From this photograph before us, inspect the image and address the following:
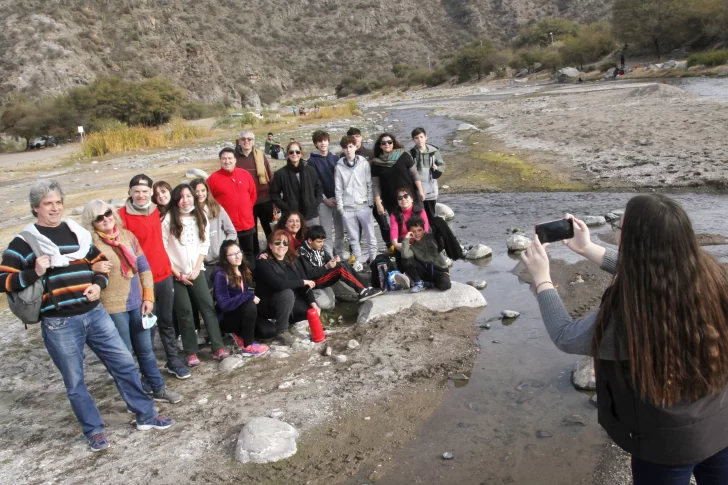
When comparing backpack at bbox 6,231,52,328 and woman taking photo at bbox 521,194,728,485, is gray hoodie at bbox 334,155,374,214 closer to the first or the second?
backpack at bbox 6,231,52,328

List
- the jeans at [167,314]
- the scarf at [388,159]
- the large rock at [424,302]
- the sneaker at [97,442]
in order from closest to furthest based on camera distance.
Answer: the sneaker at [97,442], the jeans at [167,314], the large rock at [424,302], the scarf at [388,159]

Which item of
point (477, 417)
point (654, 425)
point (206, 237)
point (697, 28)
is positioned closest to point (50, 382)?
point (206, 237)

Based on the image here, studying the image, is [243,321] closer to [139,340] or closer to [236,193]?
[139,340]

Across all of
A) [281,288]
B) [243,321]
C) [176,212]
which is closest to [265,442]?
[243,321]

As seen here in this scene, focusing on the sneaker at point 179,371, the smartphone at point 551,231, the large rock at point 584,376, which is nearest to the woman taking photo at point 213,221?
the sneaker at point 179,371

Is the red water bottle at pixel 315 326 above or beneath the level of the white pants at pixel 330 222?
beneath

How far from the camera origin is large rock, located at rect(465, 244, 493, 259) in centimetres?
873

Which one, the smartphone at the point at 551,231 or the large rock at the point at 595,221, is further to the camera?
the large rock at the point at 595,221

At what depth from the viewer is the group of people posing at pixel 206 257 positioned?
4043 millimetres

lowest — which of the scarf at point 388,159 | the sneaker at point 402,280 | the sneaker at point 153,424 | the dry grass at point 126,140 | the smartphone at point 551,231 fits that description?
the sneaker at point 153,424

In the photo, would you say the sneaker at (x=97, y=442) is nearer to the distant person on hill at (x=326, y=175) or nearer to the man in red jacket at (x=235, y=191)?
the man in red jacket at (x=235, y=191)

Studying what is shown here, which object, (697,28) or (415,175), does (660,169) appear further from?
(697,28)

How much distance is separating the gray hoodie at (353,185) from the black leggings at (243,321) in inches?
91.2

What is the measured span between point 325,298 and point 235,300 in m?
1.39
